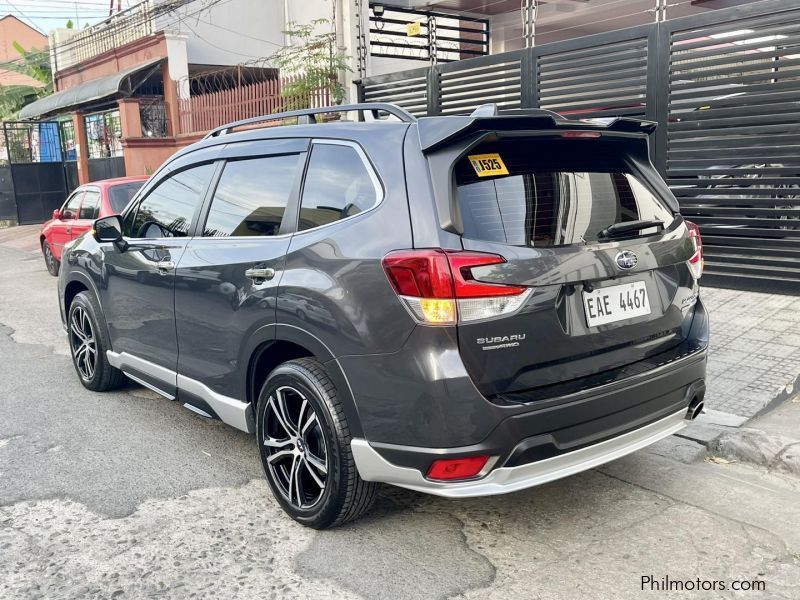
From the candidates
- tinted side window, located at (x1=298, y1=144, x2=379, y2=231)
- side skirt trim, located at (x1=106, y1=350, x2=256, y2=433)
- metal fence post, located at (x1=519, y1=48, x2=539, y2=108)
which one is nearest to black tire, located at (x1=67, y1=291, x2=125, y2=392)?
side skirt trim, located at (x1=106, y1=350, x2=256, y2=433)

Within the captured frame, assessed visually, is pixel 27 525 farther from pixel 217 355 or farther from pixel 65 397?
pixel 65 397

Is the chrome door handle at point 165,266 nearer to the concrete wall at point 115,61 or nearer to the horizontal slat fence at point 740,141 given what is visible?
the horizontal slat fence at point 740,141

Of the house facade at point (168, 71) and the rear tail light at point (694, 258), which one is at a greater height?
the house facade at point (168, 71)

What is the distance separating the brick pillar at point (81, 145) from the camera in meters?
21.7

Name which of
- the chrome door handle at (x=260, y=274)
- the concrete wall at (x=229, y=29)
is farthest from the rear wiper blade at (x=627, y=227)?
the concrete wall at (x=229, y=29)

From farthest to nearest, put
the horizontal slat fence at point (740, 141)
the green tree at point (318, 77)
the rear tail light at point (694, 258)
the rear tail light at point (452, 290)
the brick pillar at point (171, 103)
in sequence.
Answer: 1. the brick pillar at point (171, 103)
2. the green tree at point (318, 77)
3. the horizontal slat fence at point (740, 141)
4. the rear tail light at point (694, 258)
5. the rear tail light at point (452, 290)

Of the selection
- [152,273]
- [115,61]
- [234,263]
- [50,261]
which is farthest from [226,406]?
[115,61]

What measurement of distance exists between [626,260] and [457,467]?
1.14 meters

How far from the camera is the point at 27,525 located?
143 inches

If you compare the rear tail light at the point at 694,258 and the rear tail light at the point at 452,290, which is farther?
the rear tail light at the point at 694,258

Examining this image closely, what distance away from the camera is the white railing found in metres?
19.4

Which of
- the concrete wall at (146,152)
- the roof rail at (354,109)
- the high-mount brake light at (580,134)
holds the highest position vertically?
the concrete wall at (146,152)

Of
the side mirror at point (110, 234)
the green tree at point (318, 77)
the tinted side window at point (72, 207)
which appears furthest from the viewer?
the green tree at point (318, 77)

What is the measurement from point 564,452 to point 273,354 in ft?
4.84
